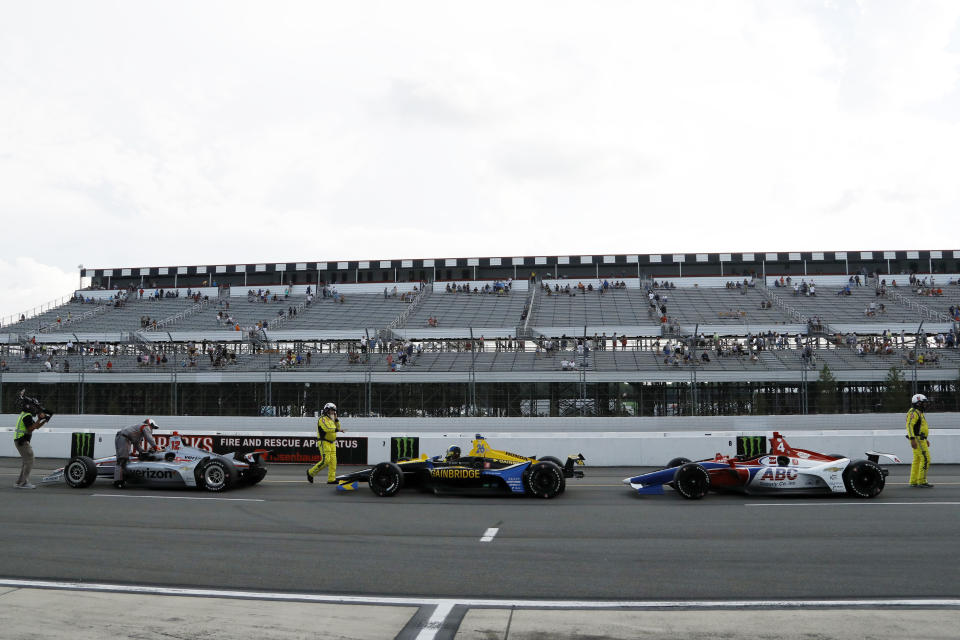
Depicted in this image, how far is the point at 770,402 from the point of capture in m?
26.7

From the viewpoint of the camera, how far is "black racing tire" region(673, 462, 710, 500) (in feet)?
39.8

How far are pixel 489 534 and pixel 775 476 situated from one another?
5705mm

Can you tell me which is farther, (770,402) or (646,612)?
Answer: (770,402)

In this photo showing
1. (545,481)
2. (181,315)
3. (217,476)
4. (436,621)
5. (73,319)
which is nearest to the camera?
(436,621)

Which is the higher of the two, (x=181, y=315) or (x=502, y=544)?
(x=181, y=315)

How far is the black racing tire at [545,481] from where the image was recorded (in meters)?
12.5

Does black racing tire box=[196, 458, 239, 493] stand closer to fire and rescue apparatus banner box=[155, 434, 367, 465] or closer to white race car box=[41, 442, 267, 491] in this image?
white race car box=[41, 442, 267, 491]

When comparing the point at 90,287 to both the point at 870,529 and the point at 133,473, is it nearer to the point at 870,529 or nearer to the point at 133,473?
the point at 133,473

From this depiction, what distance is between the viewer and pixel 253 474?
1416cm

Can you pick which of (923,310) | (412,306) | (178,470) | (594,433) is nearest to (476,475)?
(178,470)

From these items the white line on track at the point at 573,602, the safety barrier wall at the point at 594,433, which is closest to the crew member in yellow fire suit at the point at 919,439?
the safety barrier wall at the point at 594,433

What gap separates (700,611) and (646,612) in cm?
43

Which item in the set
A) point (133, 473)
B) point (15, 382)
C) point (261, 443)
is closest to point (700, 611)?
point (133, 473)

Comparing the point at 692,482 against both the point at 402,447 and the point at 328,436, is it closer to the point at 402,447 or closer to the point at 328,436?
the point at 328,436
